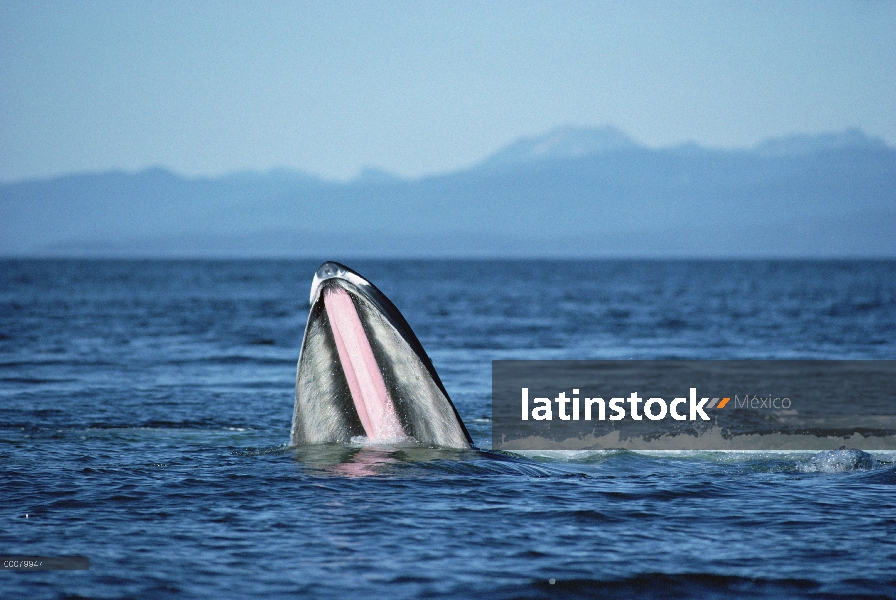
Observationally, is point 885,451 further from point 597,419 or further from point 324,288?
point 324,288

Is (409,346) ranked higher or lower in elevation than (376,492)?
higher

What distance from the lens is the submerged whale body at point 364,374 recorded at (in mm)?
9492

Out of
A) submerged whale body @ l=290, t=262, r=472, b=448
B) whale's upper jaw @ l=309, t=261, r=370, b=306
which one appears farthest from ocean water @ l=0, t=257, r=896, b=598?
whale's upper jaw @ l=309, t=261, r=370, b=306

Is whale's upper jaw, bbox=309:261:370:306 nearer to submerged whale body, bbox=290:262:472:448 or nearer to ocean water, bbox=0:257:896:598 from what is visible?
submerged whale body, bbox=290:262:472:448

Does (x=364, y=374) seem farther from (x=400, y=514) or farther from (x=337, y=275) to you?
(x=400, y=514)

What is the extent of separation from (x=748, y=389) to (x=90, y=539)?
1631cm

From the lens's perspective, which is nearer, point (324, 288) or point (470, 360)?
point (324, 288)

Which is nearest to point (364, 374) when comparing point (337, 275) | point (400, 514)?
point (337, 275)

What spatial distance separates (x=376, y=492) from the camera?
362 inches

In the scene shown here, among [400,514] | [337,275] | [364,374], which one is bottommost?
[400,514]

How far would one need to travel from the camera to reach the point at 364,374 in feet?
31.8

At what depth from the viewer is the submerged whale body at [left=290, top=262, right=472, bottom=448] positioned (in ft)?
31.1

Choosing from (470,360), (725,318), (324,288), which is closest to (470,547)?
(324,288)

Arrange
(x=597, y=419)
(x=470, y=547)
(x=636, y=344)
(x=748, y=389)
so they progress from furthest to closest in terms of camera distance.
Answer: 1. (x=636, y=344)
2. (x=748, y=389)
3. (x=597, y=419)
4. (x=470, y=547)
